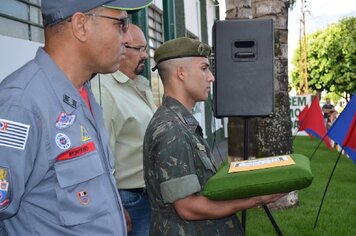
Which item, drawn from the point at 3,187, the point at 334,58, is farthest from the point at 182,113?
the point at 334,58

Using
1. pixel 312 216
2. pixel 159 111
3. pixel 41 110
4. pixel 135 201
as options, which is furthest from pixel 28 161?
pixel 312 216

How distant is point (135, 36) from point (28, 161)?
6.16ft

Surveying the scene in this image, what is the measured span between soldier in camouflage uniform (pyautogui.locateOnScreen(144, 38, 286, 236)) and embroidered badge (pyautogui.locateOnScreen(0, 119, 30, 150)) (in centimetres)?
81

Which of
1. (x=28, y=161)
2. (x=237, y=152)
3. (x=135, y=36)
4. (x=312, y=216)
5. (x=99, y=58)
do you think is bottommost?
(x=312, y=216)

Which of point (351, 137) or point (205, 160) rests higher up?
point (205, 160)

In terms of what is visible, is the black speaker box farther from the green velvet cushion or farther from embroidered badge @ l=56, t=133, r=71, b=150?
embroidered badge @ l=56, t=133, r=71, b=150

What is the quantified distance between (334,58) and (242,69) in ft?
136

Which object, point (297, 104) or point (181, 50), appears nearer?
point (181, 50)

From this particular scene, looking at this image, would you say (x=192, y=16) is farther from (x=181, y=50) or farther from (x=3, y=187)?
(x=3, y=187)

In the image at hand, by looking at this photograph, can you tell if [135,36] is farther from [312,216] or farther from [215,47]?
[312,216]

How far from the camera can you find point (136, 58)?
120 inches

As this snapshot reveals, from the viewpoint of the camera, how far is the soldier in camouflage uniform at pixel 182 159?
193cm

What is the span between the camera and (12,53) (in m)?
2.69

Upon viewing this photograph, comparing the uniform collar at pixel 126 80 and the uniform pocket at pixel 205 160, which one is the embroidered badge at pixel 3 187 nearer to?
the uniform pocket at pixel 205 160
